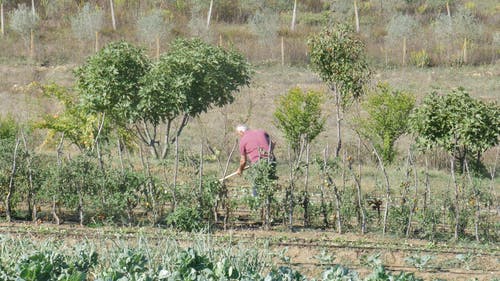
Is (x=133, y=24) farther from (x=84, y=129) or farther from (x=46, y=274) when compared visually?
(x=46, y=274)

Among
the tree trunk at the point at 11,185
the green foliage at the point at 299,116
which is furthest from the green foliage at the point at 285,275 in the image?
the green foliage at the point at 299,116

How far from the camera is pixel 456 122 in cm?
1180

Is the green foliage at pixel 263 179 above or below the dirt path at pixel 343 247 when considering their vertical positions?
above

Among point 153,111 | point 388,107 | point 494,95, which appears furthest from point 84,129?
point 494,95

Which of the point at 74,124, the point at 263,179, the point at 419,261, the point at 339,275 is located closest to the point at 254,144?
the point at 263,179

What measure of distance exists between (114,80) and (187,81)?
1299 millimetres

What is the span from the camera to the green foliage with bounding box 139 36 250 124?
14.9m

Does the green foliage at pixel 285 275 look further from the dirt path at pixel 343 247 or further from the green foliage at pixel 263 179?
the green foliage at pixel 263 179

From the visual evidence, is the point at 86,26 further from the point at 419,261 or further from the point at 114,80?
the point at 419,261

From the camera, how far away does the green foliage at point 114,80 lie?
576 inches

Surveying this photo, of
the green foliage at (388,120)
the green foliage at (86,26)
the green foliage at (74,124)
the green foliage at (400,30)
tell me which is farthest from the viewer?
the green foliage at (400,30)

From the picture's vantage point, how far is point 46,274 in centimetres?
671

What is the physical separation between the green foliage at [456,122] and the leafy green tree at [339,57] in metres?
2.82

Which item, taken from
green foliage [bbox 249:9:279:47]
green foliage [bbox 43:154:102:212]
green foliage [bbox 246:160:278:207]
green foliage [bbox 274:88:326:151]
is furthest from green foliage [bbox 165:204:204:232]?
green foliage [bbox 249:9:279:47]
